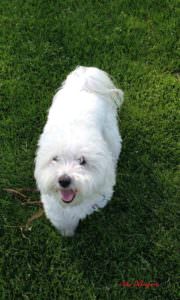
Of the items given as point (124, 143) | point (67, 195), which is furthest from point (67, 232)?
point (124, 143)

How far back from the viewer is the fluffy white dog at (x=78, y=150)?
2.73 metres

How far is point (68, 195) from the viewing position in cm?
282

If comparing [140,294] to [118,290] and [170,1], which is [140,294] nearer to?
[118,290]

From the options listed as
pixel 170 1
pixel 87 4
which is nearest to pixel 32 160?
pixel 87 4

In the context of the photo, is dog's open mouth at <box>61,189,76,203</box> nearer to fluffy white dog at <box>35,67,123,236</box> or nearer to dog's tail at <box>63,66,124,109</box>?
fluffy white dog at <box>35,67,123,236</box>

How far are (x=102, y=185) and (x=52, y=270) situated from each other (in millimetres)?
961

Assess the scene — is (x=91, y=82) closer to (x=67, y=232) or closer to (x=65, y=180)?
(x=65, y=180)

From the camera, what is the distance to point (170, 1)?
17.2 ft

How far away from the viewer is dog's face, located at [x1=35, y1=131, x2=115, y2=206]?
106 inches

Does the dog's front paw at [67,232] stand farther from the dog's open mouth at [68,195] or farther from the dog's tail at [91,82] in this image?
the dog's tail at [91,82]

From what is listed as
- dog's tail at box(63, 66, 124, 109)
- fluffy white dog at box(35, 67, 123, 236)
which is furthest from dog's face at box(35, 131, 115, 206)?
dog's tail at box(63, 66, 124, 109)

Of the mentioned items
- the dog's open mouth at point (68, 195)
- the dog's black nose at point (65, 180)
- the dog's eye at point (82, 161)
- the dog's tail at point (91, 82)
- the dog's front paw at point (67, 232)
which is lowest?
the dog's front paw at point (67, 232)

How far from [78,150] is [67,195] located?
0.33 metres

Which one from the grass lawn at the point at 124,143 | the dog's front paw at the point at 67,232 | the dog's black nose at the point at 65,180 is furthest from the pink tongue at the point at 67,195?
the grass lawn at the point at 124,143
